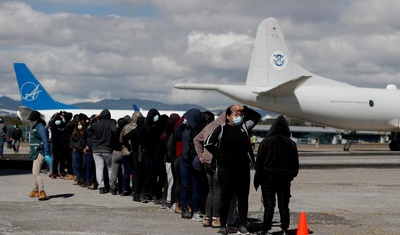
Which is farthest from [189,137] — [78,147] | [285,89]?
[285,89]

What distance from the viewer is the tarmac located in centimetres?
1209

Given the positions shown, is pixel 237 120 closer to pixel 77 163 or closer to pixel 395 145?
pixel 77 163

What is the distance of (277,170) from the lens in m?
11.4

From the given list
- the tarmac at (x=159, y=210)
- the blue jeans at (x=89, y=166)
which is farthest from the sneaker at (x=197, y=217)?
the blue jeans at (x=89, y=166)

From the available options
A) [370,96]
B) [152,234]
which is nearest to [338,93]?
[370,96]

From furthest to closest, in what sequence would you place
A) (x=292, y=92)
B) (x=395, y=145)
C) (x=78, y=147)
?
(x=395, y=145), (x=292, y=92), (x=78, y=147)

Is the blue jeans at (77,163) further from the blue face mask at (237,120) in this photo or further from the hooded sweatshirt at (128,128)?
the blue face mask at (237,120)

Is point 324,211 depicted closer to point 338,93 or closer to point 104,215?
point 104,215

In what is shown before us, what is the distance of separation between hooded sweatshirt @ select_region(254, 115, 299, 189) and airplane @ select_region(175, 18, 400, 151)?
1068 inches

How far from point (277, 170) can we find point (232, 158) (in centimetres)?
74

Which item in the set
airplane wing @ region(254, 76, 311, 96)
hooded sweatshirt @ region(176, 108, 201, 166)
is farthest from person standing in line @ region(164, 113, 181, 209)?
airplane wing @ region(254, 76, 311, 96)

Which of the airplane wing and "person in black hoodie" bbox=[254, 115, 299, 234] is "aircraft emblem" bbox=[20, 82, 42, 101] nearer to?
the airplane wing

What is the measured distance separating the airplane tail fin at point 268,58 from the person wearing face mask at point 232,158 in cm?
2952

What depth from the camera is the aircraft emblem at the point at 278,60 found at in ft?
136
